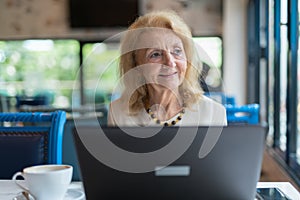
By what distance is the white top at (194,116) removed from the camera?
67.3 inches

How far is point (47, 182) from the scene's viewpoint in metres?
1.20

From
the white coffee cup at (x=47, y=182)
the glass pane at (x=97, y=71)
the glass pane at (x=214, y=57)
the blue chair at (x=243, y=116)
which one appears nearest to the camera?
the white coffee cup at (x=47, y=182)

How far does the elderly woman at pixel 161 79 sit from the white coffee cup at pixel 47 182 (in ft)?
1.81

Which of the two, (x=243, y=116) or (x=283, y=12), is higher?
(x=283, y=12)

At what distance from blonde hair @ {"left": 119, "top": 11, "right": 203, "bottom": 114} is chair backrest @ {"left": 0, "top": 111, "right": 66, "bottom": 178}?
0.29 metres

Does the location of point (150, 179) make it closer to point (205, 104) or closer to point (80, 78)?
point (205, 104)

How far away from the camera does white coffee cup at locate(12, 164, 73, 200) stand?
3.88ft

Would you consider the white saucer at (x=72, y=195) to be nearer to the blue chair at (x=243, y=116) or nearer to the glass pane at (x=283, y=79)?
the blue chair at (x=243, y=116)

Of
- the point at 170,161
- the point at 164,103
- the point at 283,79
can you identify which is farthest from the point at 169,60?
the point at 283,79

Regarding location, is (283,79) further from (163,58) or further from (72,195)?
(72,195)

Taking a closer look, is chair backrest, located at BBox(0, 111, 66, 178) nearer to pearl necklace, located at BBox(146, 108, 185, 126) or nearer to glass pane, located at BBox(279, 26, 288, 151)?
pearl necklace, located at BBox(146, 108, 185, 126)

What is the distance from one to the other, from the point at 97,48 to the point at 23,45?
1.03m

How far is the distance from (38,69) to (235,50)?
2721 millimetres

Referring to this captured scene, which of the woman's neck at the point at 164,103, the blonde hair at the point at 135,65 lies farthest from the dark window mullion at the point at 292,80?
the woman's neck at the point at 164,103
